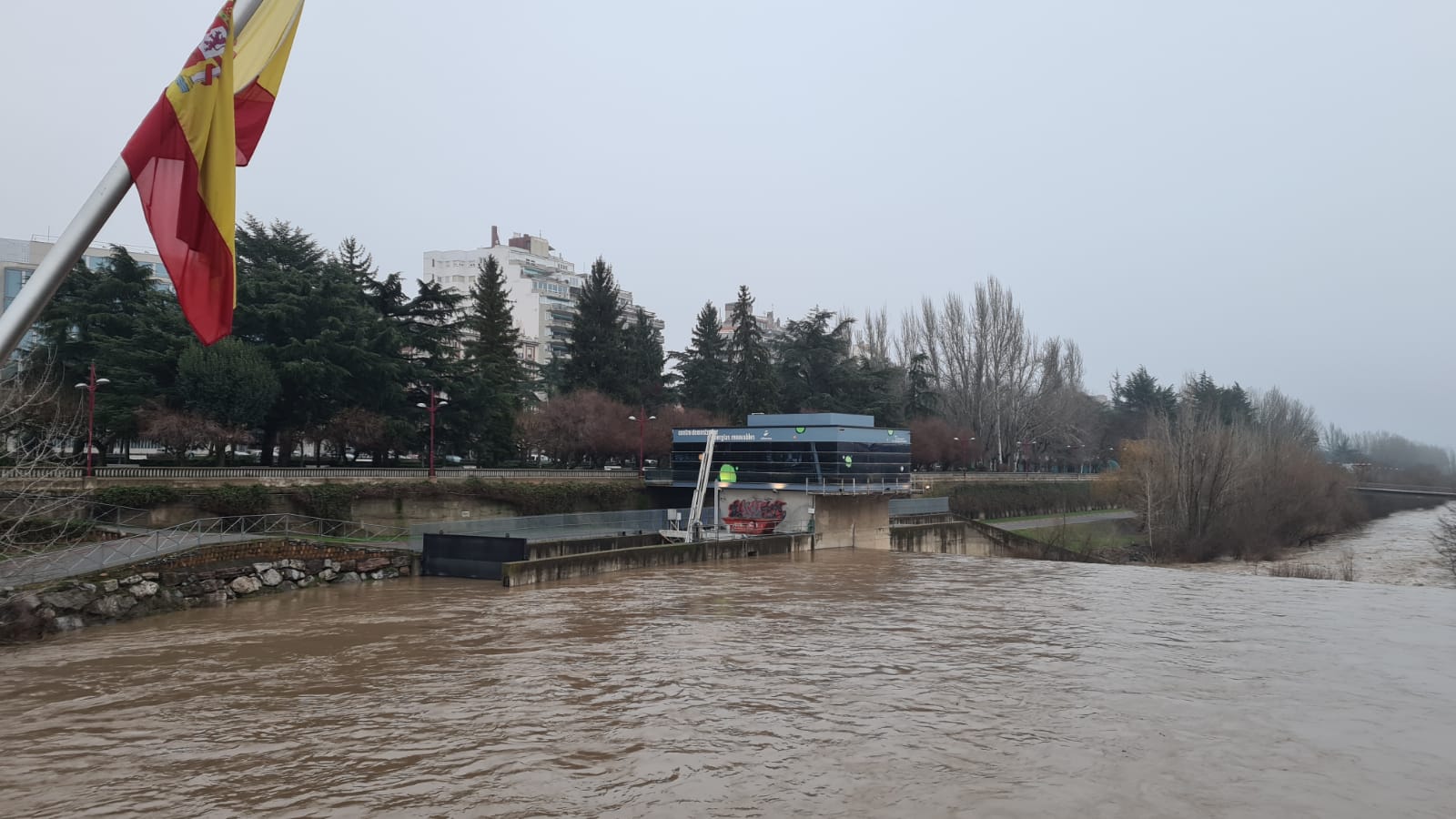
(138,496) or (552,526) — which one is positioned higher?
(138,496)

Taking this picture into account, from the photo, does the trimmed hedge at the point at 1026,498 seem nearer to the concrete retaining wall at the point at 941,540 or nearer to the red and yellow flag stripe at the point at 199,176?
the concrete retaining wall at the point at 941,540

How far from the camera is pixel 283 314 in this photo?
3931cm

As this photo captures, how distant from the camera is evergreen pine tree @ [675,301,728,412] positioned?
72.5 metres

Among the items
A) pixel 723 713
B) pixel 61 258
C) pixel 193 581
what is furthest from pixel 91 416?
pixel 61 258

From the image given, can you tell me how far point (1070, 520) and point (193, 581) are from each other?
5908 cm

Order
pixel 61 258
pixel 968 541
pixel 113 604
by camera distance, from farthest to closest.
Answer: pixel 968 541, pixel 113 604, pixel 61 258

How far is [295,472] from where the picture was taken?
3556 cm

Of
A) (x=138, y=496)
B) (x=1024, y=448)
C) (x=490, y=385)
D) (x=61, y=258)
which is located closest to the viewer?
(x=61, y=258)

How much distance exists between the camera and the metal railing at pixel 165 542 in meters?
20.8

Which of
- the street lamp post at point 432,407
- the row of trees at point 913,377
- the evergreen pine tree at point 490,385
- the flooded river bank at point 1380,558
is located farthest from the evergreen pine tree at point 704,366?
the flooded river bank at point 1380,558

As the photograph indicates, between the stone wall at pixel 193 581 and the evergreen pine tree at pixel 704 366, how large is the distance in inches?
1711

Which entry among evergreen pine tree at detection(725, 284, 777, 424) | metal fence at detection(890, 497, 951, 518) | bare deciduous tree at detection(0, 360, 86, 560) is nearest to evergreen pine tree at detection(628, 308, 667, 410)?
evergreen pine tree at detection(725, 284, 777, 424)

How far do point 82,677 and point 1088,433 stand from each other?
9643 centimetres

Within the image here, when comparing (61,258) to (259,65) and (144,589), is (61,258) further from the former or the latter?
(144,589)
